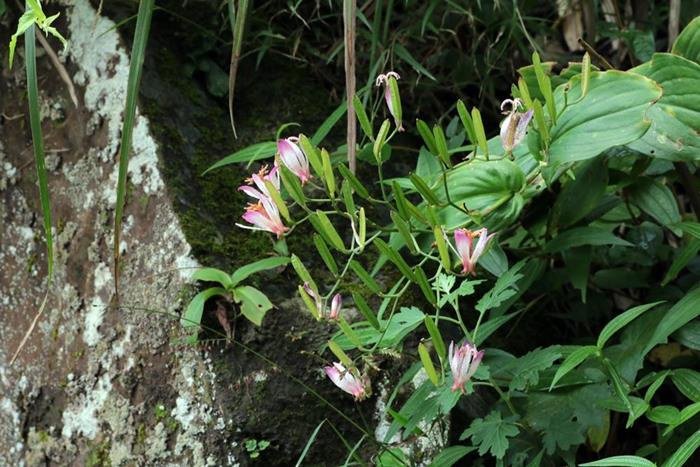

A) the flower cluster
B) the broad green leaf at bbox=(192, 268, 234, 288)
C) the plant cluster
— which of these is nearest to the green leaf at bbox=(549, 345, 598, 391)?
the plant cluster

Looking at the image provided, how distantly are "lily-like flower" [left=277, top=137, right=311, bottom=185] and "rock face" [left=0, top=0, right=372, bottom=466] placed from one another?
A: 0.85 feet

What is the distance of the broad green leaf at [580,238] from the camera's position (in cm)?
124

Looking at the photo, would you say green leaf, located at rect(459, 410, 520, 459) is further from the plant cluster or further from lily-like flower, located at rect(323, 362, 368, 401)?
lily-like flower, located at rect(323, 362, 368, 401)

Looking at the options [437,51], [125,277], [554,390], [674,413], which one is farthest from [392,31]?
[674,413]

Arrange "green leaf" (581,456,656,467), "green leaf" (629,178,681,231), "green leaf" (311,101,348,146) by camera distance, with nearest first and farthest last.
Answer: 1. "green leaf" (581,456,656,467)
2. "green leaf" (629,178,681,231)
3. "green leaf" (311,101,348,146)

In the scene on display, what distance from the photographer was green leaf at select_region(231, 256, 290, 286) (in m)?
1.25

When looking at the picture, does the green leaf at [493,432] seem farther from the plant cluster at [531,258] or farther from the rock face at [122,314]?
the rock face at [122,314]

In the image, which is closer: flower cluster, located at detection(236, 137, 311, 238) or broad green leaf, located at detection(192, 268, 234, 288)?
flower cluster, located at detection(236, 137, 311, 238)

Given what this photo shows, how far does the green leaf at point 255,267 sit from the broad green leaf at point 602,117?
393mm

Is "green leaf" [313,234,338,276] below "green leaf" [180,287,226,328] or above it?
above

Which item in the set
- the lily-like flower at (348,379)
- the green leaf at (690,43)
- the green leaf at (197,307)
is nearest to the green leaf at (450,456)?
the lily-like flower at (348,379)

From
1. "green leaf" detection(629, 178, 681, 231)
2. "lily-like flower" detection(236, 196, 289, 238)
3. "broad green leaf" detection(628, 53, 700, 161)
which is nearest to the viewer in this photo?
"lily-like flower" detection(236, 196, 289, 238)

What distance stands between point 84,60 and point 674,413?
107cm

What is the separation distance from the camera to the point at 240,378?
124 centimetres
